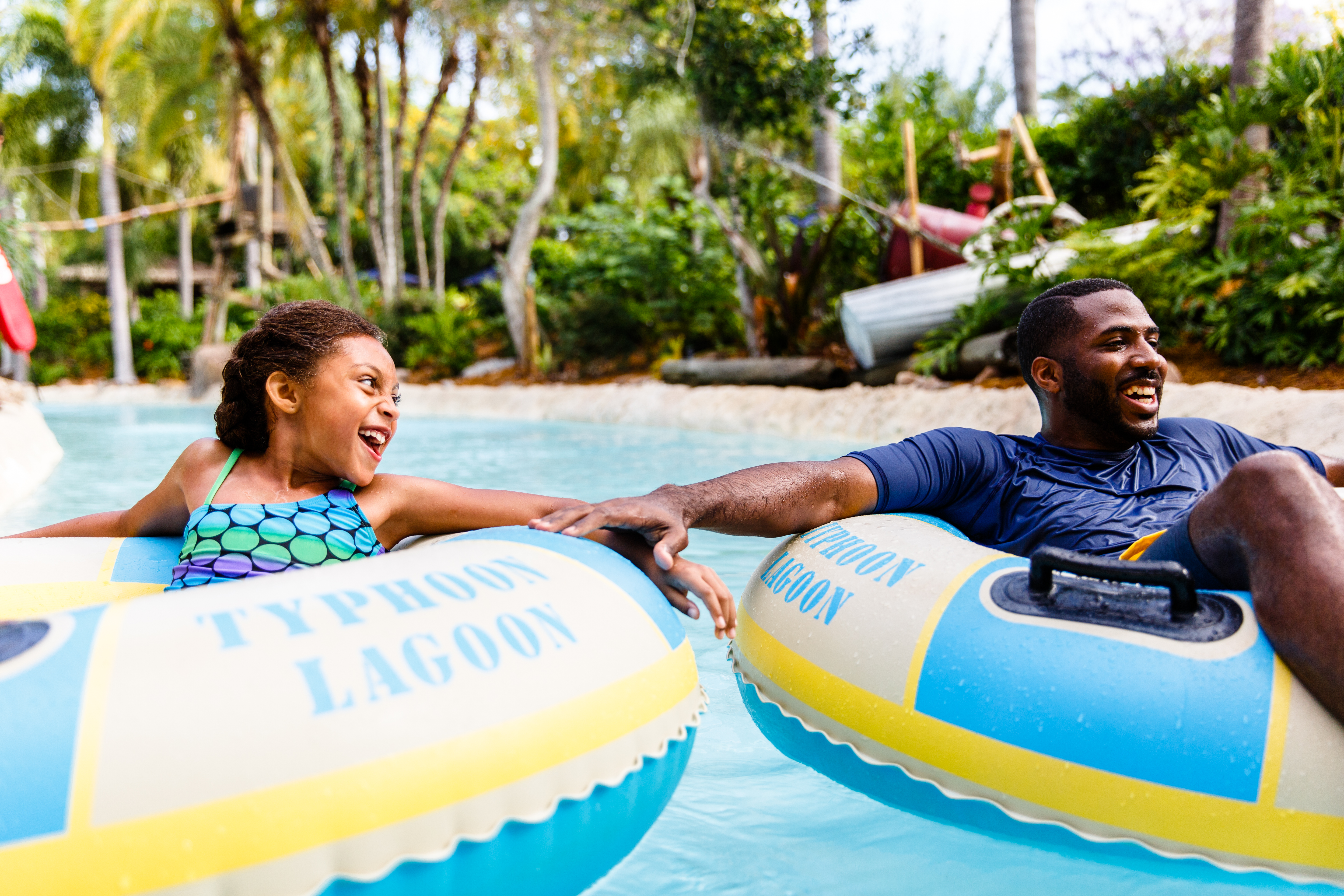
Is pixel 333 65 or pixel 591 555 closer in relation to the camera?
pixel 591 555

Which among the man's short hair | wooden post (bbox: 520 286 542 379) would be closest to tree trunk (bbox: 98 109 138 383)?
wooden post (bbox: 520 286 542 379)

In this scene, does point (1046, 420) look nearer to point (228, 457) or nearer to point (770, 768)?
point (770, 768)

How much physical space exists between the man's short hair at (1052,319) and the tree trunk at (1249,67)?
5.90 metres

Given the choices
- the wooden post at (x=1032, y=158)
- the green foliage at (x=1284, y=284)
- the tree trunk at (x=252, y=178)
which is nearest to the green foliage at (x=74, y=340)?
the tree trunk at (x=252, y=178)

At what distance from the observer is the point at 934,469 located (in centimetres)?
234

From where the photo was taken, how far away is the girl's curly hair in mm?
1991

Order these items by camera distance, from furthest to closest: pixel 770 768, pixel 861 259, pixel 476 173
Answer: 1. pixel 476 173
2. pixel 861 259
3. pixel 770 768

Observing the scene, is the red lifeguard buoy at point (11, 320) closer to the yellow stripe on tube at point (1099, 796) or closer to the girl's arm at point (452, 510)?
the girl's arm at point (452, 510)

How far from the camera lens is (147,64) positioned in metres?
19.0

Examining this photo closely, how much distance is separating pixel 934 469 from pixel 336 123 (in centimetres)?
1525

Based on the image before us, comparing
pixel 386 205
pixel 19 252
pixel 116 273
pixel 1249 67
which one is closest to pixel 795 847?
pixel 1249 67

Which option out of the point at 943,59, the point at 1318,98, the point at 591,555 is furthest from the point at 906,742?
the point at 943,59

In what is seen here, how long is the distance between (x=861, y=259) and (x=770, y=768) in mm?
9143

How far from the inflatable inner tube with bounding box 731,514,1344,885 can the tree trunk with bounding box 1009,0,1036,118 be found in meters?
11.7
